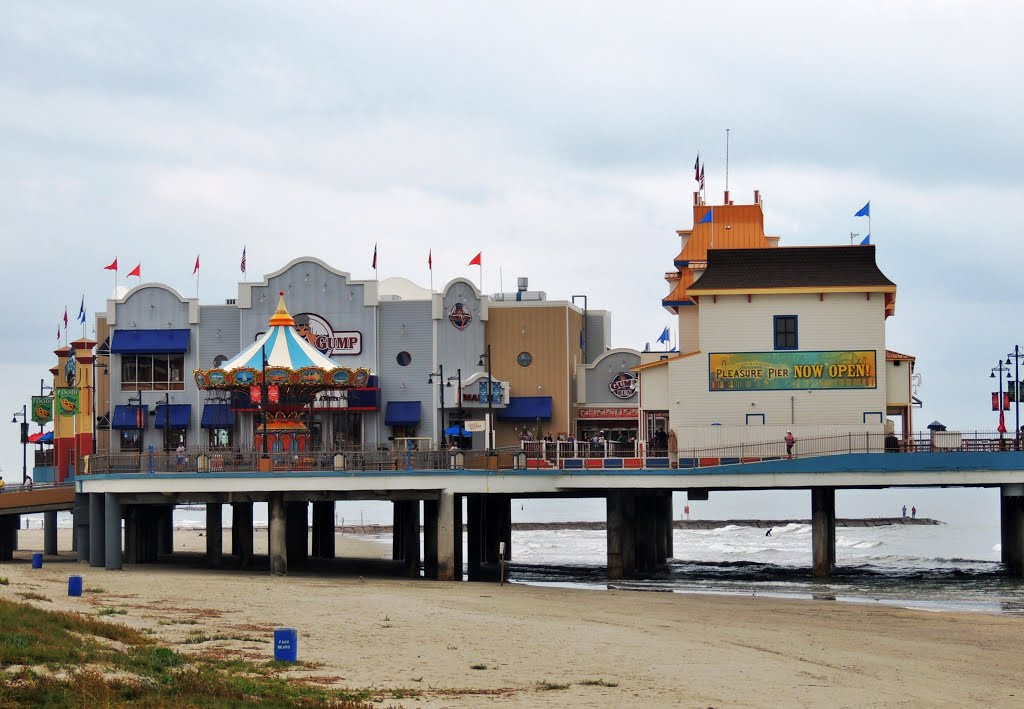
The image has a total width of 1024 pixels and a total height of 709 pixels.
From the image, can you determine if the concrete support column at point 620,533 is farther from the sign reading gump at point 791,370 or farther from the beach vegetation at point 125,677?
the beach vegetation at point 125,677

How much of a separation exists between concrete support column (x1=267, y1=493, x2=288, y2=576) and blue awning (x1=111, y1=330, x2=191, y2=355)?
16.9 metres

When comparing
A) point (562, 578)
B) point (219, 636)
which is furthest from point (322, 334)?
point (219, 636)

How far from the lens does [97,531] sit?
181 feet

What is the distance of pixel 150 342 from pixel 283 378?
13.5 meters

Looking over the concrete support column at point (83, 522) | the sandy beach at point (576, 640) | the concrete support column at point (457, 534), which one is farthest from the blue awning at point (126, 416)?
the sandy beach at point (576, 640)

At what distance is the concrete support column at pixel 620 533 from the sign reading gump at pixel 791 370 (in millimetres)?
5330

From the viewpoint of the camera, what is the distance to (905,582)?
180 ft

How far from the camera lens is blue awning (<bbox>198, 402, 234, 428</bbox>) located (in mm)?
66625

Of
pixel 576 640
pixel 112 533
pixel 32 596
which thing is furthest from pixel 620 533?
pixel 32 596

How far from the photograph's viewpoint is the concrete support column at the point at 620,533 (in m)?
54.9

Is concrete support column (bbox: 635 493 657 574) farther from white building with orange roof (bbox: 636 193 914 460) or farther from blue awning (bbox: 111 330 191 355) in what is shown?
blue awning (bbox: 111 330 191 355)

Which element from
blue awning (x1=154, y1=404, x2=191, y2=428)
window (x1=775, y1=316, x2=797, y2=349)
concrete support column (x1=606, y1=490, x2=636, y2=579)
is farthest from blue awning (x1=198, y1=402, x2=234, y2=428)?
window (x1=775, y1=316, x2=797, y2=349)

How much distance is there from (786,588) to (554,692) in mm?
28088

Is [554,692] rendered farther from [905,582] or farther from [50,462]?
[50,462]
